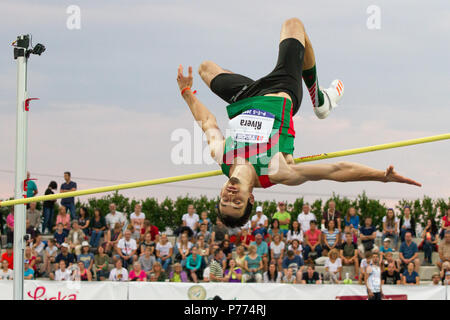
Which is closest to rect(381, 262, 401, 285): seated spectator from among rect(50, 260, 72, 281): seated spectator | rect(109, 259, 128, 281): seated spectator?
rect(109, 259, 128, 281): seated spectator

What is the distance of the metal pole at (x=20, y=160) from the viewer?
28.1 ft

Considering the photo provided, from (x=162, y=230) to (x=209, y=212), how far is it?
1.39 meters

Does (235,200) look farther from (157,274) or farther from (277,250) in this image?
(277,250)

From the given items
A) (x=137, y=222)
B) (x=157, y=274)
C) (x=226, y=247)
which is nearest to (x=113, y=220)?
(x=137, y=222)

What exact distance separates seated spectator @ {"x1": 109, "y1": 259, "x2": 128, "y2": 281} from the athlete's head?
6883 mm

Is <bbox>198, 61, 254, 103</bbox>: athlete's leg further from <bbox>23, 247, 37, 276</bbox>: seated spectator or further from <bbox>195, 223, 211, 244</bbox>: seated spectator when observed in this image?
<bbox>23, 247, 37, 276</bbox>: seated spectator

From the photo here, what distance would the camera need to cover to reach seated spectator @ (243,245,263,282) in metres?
12.4

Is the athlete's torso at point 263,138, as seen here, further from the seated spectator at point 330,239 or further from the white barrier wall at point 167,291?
the seated spectator at point 330,239

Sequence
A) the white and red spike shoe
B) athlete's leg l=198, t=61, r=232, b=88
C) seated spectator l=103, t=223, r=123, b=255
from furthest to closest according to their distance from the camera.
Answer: seated spectator l=103, t=223, r=123, b=255, the white and red spike shoe, athlete's leg l=198, t=61, r=232, b=88

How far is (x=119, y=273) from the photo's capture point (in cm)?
1266

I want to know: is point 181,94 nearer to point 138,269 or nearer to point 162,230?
point 138,269

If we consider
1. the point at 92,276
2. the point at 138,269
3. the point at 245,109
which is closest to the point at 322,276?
the point at 138,269

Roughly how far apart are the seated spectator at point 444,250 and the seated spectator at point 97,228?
6.49 meters

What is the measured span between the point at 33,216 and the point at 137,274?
3301 mm
